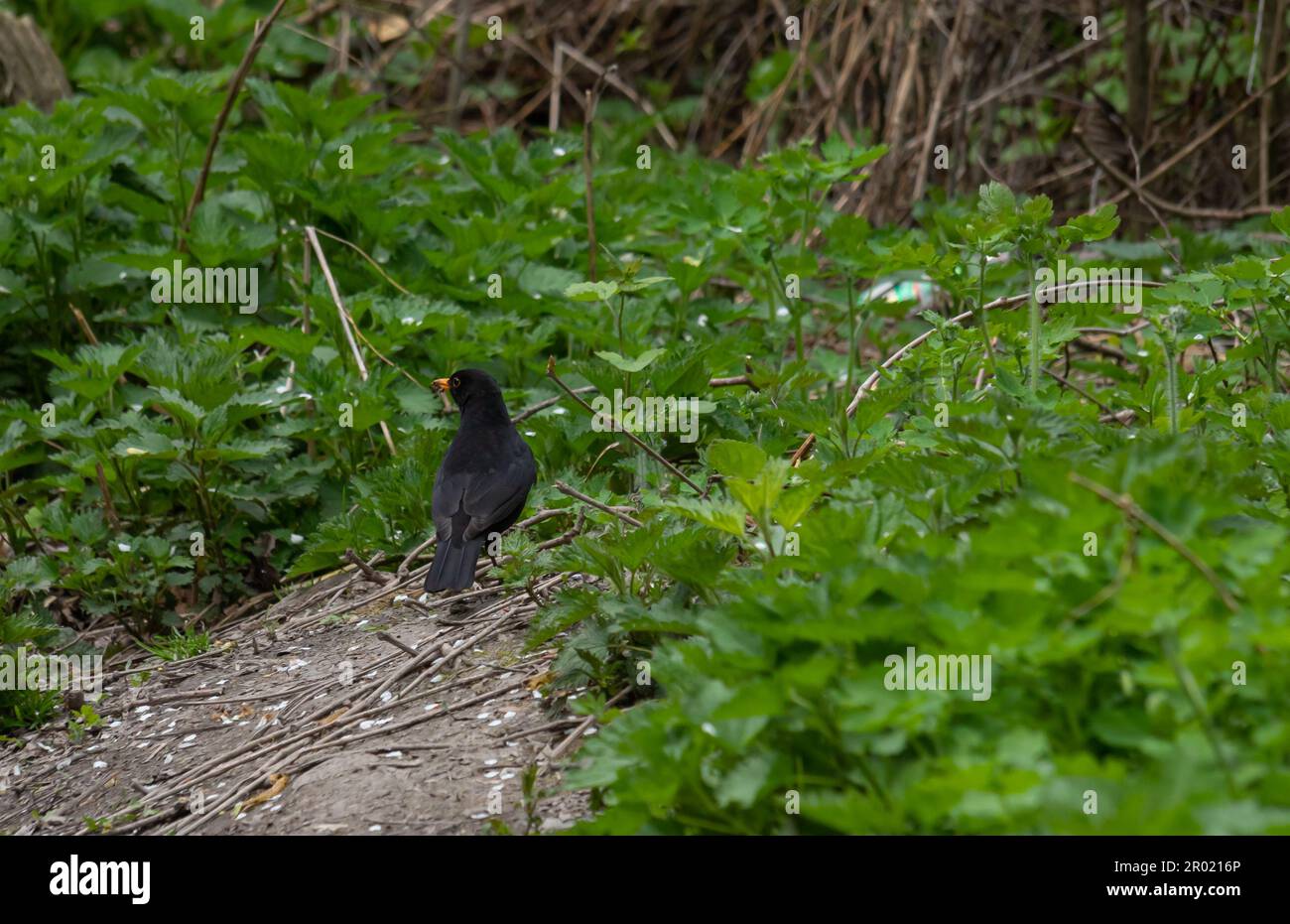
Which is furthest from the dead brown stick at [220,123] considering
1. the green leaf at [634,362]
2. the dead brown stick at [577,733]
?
the dead brown stick at [577,733]

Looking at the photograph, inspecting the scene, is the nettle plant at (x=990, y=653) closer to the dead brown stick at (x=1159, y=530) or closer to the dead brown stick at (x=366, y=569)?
the dead brown stick at (x=1159, y=530)

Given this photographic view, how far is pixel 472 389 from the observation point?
426 centimetres

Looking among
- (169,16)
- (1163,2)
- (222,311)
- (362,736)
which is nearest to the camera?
(362,736)

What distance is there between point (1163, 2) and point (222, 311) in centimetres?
467

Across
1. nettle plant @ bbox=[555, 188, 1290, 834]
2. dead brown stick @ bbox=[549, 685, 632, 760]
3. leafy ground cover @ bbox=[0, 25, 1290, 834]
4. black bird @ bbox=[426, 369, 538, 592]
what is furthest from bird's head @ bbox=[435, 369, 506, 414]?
nettle plant @ bbox=[555, 188, 1290, 834]

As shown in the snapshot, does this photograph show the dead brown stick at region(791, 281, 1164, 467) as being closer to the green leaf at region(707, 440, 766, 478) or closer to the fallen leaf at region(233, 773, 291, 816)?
the green leaf at region(707, 440, 766, 478)

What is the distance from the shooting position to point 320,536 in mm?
4027

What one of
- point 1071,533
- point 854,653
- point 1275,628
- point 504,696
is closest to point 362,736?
point 504,696

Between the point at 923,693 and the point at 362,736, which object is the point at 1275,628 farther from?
the point at 362,736

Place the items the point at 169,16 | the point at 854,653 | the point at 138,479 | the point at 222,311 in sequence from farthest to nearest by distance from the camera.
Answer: the point at 169,16 < the point at 222,311 < the point at 138,479 < the point at 854,653

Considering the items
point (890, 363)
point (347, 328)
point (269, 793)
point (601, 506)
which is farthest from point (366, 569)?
point (890, 363)

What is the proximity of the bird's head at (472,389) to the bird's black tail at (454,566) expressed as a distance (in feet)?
2.02

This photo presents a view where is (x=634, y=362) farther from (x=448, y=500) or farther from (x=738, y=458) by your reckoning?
(x=738, y=458)

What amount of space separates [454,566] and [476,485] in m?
0.23
